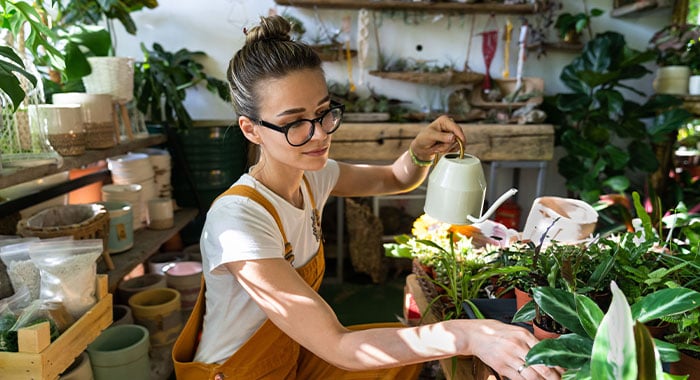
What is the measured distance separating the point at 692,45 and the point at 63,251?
12.0 feet

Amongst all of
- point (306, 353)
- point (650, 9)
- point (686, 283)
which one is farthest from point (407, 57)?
point (686, 283)

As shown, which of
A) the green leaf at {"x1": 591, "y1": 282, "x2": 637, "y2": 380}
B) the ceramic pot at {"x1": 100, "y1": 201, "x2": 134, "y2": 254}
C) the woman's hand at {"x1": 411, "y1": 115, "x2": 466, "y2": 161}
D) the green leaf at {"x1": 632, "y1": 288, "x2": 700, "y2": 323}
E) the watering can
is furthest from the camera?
the ceramic pot at {"x1": 100, "y1": 201, "x2": 134, "y2": 254}

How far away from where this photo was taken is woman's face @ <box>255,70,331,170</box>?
113 centimetres

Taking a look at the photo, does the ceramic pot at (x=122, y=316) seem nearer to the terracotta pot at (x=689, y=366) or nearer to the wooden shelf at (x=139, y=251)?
the wooden shelf at (x=139, y=251)

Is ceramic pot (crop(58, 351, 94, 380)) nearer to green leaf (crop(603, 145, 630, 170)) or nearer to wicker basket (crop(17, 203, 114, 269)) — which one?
wicker basket (crop(17, 203, 114, 269))

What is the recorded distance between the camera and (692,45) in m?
3.14

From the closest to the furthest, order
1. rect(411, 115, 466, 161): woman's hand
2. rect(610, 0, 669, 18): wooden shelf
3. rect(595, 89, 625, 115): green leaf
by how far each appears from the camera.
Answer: rect(411, 115, 466, 161): woman's hand, rect(595, 89, 625, 115): green leaf, rect(610, 0, 669, 18): wooden shelf

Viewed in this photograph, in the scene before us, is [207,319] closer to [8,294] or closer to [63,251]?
[63,251]

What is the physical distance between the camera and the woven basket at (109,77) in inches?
86.0

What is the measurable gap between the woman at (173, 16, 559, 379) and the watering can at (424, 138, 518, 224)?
0.21 meters

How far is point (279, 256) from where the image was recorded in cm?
105

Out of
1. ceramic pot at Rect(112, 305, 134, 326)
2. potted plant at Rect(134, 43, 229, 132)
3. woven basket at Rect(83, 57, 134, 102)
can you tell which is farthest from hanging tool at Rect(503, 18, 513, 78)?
ceramic pot at Rect(112, 305, 134, 326)

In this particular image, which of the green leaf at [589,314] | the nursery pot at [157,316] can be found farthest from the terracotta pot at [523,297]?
the nursery pot at [157,316]

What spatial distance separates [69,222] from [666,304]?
1988 millimetres
